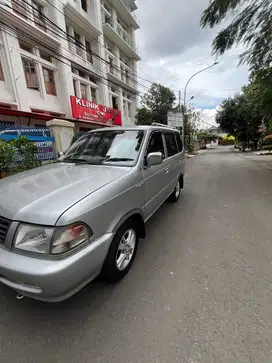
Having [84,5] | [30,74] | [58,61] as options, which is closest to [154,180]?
[30,74]

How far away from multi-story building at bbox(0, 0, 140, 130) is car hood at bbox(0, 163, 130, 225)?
8.83m

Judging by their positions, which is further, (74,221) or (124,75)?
(124,75)

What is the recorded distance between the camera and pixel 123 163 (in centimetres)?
265

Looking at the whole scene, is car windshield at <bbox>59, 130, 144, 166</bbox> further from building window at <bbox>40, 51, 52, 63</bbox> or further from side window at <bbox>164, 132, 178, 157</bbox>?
building window at <bbox>40, 51, 52, 63</bbox>

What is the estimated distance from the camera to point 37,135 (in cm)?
719

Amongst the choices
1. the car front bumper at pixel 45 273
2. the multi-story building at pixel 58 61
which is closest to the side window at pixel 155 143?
the car front bumper at pixel 45 273

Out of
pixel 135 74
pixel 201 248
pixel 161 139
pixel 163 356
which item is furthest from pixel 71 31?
pixel 163 356

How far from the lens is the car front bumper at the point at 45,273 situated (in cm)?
145

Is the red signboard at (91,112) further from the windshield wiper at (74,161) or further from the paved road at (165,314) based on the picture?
the paved road at (165,314)

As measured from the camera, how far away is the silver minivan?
1510mm

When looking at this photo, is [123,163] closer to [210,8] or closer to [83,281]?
[83,281]

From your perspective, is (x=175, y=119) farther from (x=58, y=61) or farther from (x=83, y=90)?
(x=58, y=61)

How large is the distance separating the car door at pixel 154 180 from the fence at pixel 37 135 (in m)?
5.07

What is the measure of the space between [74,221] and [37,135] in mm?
6847
